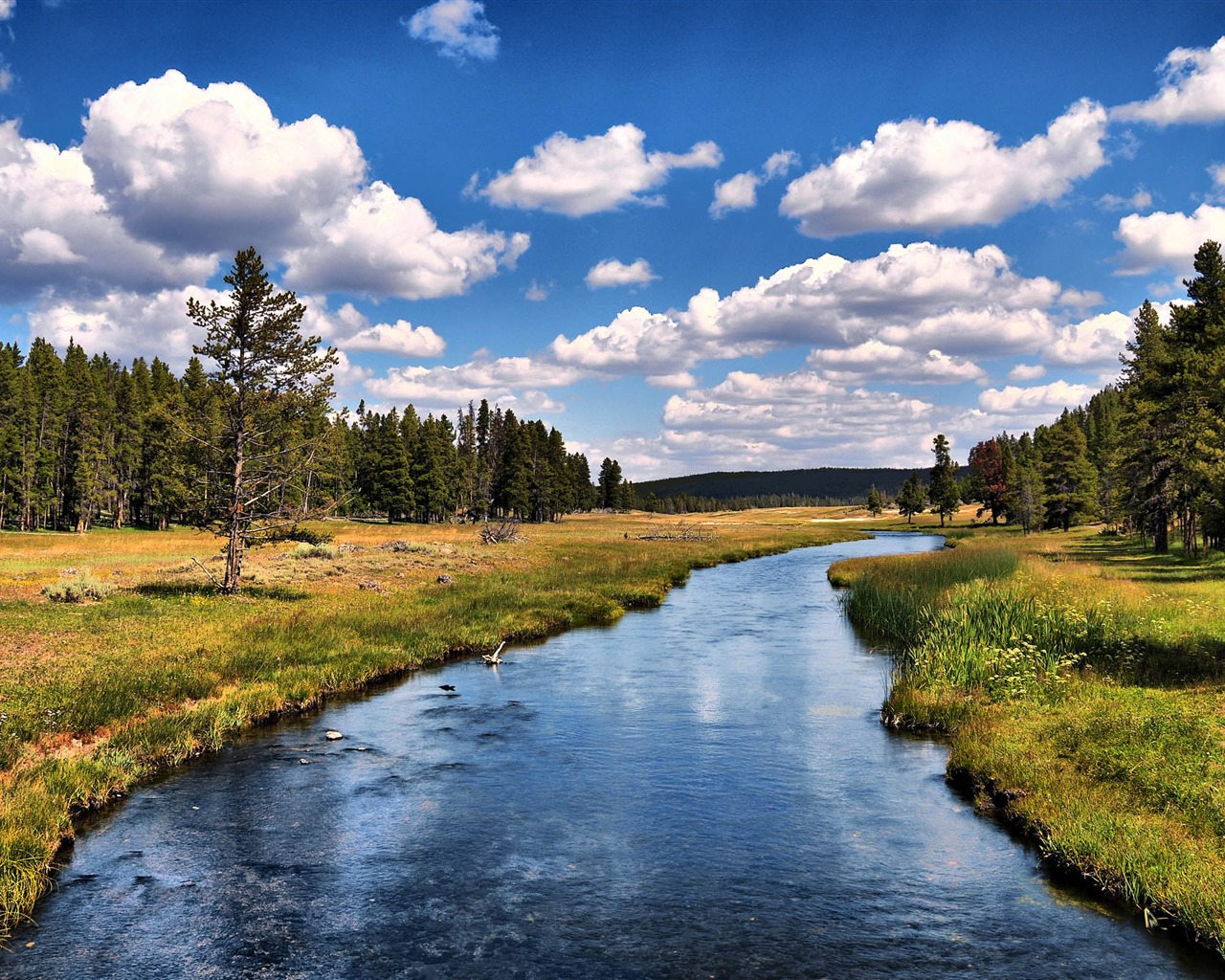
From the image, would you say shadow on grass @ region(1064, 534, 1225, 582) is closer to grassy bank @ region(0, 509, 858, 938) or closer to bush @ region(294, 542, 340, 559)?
grassy bank @ region(0, 509, 858, 938)

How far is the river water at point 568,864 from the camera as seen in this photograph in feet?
30.5

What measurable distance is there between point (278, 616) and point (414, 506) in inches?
3457

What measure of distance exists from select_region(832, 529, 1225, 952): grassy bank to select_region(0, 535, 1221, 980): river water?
710mm

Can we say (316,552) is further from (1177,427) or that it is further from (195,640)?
(1177,427)

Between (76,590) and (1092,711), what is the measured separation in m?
33.0

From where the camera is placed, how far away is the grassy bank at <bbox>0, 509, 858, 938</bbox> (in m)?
14.0

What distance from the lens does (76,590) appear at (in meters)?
29.5

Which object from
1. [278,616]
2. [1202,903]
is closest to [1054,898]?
[1202,903]

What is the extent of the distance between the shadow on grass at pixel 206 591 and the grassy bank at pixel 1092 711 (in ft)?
81.0

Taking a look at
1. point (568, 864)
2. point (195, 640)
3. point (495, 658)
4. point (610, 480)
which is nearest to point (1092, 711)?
point (568, 864)

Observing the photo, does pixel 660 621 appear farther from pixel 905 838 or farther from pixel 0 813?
pixel 0 813

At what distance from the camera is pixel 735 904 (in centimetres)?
1060

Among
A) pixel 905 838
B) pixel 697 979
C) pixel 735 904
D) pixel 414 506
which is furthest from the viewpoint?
pixel 414 506

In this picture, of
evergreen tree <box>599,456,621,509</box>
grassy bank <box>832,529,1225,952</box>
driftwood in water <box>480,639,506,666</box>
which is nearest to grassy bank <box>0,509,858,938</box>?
driftwood in water <box>480,639,506,666</box>
